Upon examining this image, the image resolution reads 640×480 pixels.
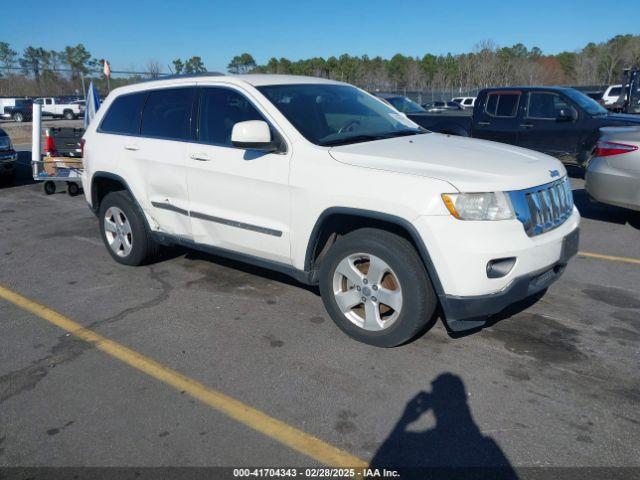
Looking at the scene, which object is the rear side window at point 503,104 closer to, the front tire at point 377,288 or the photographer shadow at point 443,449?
the front tire at point 377,288

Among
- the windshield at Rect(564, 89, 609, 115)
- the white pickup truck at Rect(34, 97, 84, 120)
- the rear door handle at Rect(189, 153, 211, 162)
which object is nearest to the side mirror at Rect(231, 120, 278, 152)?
the rear door handle at Rect(189, 153, 211, 162)

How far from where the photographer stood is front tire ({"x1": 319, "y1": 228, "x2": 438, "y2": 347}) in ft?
11.3

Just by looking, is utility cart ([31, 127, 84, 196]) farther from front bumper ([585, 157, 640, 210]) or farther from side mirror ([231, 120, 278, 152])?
front bumper ([585, 157, 640, 210])

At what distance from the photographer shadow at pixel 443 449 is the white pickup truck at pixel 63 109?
137ft

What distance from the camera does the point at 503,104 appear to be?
1077 centimetres

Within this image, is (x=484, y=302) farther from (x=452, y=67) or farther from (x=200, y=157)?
(x=452, y=67)

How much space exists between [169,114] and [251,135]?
147 centimetres

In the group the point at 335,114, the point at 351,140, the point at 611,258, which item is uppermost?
the point at 335,114

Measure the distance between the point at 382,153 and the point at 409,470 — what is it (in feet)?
6.67

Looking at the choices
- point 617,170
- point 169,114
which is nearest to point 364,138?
point 169,114

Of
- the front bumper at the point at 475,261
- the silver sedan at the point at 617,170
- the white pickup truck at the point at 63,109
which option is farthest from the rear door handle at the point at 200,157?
the white pickup truck at the point at 63,109

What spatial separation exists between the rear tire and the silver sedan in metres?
5.38

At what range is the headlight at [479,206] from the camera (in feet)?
10.5

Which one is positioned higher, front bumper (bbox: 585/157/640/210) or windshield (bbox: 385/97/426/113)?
windshield (bbox: 385/97/426/113)
